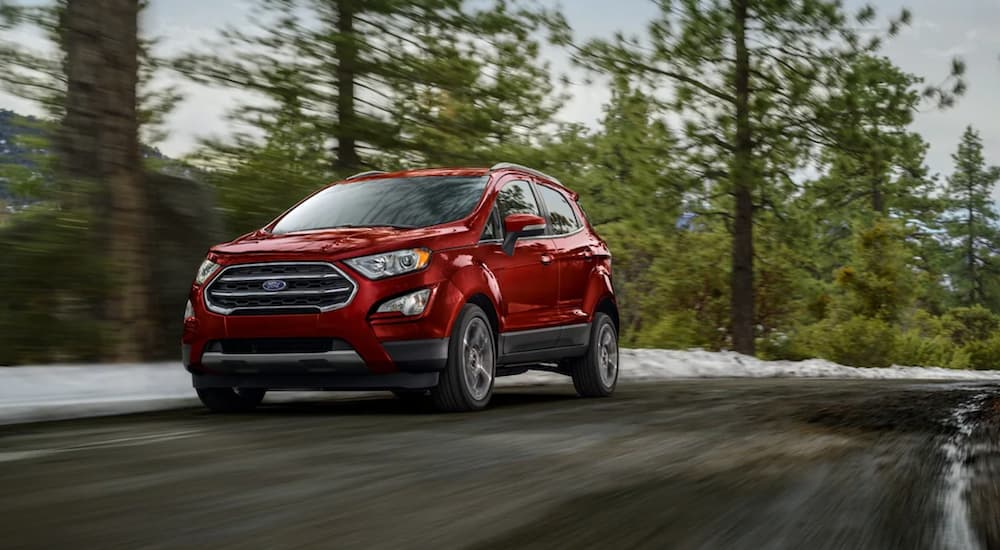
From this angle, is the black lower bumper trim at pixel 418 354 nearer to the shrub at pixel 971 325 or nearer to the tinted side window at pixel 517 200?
the tinted side window at pixel 517 200

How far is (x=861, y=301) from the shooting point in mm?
46156

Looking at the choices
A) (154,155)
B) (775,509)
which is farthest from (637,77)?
(775,509)

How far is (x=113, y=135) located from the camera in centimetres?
1108

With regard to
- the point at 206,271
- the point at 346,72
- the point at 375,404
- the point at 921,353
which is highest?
the point at 346,72

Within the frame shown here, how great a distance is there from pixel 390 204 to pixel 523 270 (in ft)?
3.86

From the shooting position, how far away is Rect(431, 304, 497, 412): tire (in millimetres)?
8531

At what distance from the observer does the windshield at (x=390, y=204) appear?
30.4ft

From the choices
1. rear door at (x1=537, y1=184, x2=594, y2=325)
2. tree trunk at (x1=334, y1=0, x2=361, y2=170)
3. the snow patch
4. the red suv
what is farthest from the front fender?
tree trunk at (x1=334, y1=0, x2=361, y2=170)

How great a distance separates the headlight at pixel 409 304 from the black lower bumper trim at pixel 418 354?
0.21 metres

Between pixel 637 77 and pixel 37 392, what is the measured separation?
20429 millimetres

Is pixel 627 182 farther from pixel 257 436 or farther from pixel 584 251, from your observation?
pixel 257 436

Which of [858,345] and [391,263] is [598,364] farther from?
[858,345]

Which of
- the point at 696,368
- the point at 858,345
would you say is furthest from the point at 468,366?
the point at 858,345

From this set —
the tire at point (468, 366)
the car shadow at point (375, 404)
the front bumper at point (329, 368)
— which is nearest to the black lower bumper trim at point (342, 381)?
the front bumper at point (329, 368)
